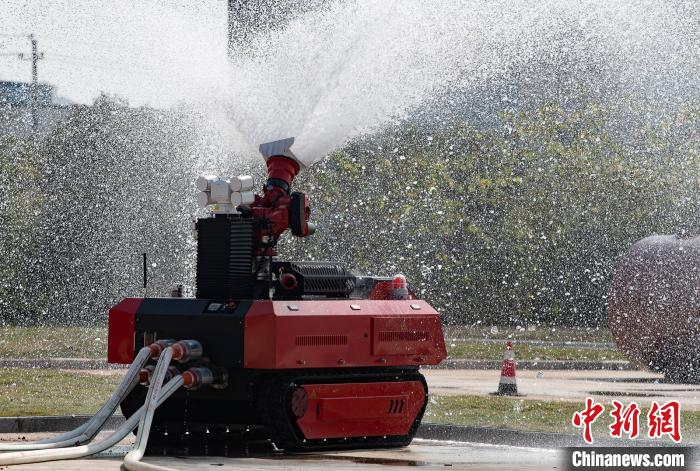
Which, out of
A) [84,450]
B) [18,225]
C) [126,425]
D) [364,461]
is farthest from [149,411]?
[18,225]

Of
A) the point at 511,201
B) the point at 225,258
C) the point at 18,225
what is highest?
the point at 511,201

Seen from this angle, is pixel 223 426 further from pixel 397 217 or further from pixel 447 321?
pixel 447 321

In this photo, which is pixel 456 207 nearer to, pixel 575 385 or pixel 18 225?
pixel 18 225

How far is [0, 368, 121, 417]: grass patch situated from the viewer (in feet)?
47.7

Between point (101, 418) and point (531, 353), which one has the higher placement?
point (101, 418)

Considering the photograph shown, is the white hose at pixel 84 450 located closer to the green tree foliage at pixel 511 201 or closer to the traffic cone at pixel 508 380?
the traffic cone at pixel 508 380

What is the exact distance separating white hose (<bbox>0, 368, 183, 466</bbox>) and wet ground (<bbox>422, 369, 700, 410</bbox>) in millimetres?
6309

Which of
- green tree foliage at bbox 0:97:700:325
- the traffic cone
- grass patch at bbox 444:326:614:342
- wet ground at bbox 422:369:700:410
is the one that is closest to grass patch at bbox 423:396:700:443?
the traffic cone

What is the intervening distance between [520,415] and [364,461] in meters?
3.66

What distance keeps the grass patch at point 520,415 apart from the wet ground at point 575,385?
2.93 feet

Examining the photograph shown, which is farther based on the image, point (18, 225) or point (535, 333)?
point (18, 225)

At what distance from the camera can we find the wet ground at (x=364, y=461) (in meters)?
10.3

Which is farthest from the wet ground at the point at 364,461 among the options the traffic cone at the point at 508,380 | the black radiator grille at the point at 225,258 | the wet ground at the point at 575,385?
the traffic cone at the point at 508,380

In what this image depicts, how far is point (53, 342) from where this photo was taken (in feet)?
95.5
